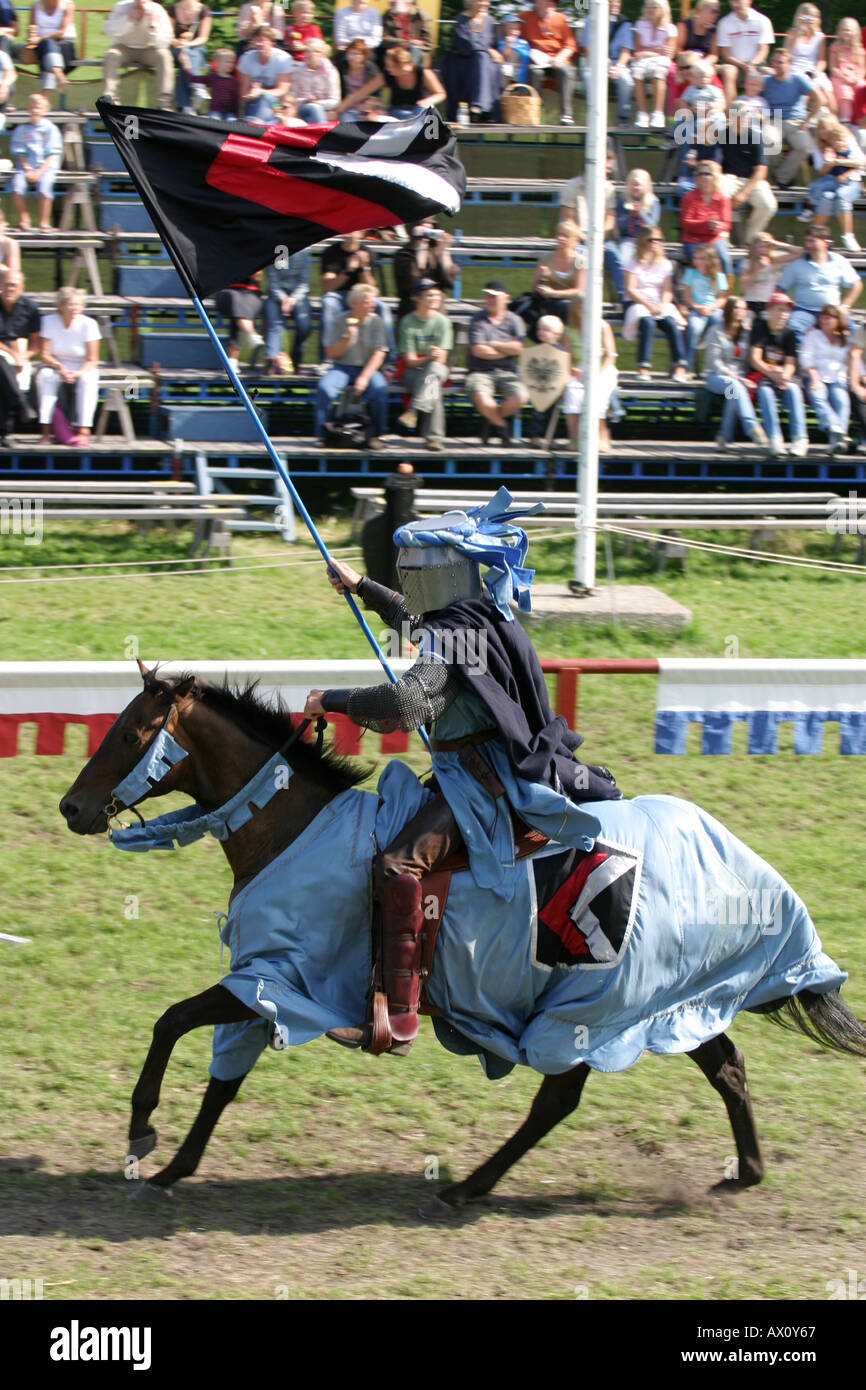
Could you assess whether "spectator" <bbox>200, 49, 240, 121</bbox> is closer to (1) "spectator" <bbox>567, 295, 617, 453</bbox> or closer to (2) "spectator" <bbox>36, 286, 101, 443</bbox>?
(2) "spectator" <bbox>36, 286, 101, 443</bbox>

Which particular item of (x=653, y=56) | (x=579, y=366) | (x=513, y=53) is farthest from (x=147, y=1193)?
(x=653, y=56)

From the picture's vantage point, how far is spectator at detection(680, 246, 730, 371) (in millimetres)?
13539

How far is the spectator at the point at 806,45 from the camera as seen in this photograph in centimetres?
1532

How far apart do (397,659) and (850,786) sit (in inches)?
102

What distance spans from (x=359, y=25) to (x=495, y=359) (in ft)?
14.0

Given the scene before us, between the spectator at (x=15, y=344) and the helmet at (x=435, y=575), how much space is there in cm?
751

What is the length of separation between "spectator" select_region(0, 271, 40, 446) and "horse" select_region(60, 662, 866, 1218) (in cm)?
710

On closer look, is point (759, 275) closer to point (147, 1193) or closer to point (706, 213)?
point (706, 213)

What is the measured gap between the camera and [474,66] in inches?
600

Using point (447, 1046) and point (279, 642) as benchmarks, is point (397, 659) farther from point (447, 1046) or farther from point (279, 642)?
point (447, 1046)

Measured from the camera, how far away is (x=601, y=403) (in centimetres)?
1193

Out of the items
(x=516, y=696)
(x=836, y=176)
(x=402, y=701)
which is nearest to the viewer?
(x=402, y=701)

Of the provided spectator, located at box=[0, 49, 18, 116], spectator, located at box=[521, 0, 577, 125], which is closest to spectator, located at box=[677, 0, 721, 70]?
spectator, located at box=[521, 0, 577, 125]

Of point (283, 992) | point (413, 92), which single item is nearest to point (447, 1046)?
point (283, 992)
